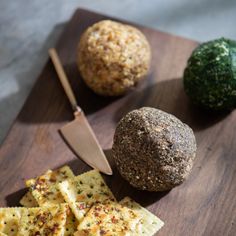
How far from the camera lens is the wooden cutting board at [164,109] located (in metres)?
1.86

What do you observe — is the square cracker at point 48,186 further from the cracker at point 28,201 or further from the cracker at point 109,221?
the cracker at point 109,221

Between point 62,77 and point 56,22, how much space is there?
0.50 m

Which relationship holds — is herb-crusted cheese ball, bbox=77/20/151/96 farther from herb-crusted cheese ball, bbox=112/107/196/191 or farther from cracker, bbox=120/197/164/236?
cracker, bbox=120/197/164/236

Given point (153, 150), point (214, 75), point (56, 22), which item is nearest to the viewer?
point (153, 150)

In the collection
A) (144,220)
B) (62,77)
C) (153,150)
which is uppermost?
(62,77)

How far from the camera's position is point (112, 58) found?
201 centimetres

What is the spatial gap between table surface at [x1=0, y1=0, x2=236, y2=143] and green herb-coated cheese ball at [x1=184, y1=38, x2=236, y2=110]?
0.58 metres

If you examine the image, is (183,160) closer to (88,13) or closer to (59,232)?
(59,232)

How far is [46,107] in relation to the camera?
217 cm

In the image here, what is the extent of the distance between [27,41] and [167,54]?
0.72 meters

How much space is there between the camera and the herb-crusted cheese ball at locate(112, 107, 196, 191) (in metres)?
1.74

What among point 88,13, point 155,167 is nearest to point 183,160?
point 155,167

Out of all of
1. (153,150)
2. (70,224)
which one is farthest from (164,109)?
(70,224)

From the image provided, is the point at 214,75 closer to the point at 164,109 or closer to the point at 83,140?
the point at 164,109
